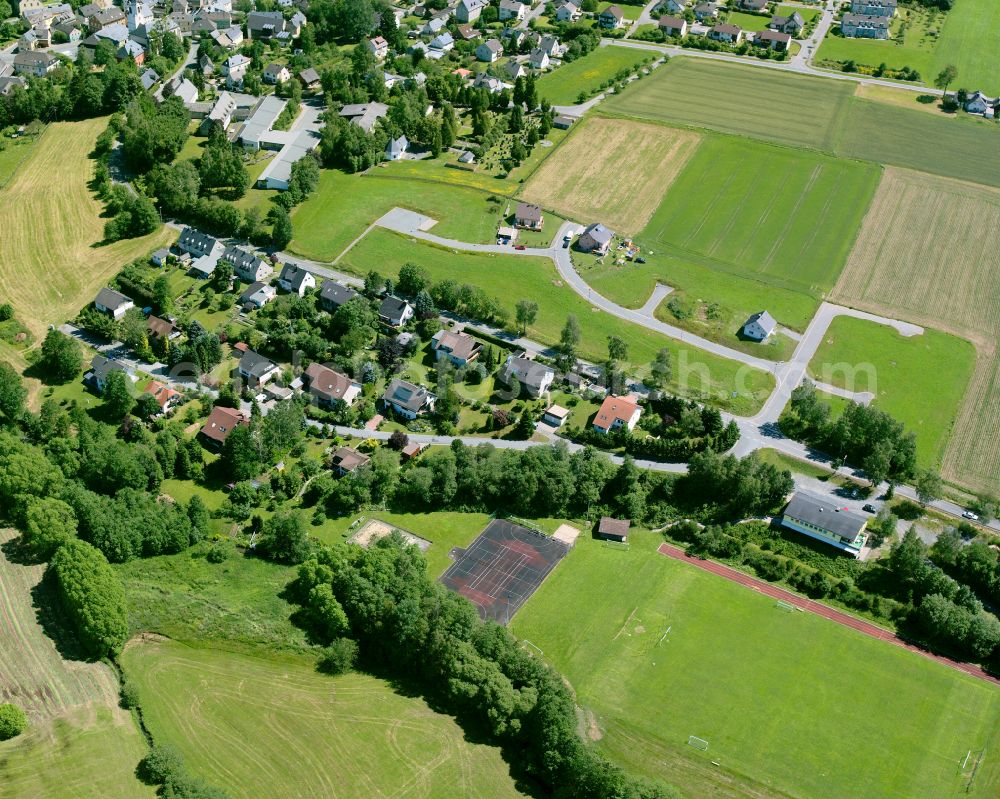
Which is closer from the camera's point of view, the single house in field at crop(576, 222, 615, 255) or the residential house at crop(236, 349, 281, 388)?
the residential house at crop(236, 349, 281, 388)

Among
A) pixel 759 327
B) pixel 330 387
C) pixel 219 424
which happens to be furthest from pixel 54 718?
pixel 759 327

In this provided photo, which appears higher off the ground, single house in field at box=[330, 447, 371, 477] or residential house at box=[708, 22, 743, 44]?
residential house at box=[708, 22, 743, 44]

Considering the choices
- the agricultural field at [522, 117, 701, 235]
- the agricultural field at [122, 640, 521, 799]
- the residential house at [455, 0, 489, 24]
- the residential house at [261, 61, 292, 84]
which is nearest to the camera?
the agricultural field at [122, 640, 521, 799]

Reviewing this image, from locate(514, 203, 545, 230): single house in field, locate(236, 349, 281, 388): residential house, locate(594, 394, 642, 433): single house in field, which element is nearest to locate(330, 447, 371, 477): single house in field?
locate(236, 349, 281, 388): residential house

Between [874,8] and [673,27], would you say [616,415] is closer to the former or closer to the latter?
[673,27]

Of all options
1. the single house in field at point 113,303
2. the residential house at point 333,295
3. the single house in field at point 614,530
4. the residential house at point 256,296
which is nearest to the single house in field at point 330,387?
the residential house at point 333,295

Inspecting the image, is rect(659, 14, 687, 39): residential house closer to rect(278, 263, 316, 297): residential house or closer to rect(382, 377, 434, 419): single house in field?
rect(278, 263, 316, 297): residential house

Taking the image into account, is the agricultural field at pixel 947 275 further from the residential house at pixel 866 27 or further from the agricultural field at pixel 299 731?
the residential house at pixel 866 27
